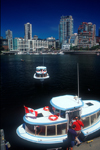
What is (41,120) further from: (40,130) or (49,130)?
(49,130)

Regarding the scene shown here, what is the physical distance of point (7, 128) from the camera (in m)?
17.6

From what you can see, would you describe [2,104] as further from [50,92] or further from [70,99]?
[70,99]

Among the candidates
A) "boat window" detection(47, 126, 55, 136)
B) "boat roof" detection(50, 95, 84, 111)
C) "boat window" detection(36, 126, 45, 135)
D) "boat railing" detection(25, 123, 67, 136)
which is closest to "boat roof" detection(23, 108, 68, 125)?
"boat railing" detection(25, 123, 67, 136)

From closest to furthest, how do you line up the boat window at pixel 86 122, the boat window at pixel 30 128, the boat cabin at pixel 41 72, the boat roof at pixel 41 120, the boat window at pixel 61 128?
the boat roof at pixel 41 120 → the boat window at pixel 61 128 → the boat window at pixel 30 128 → the boat window at pixel 86 122 → the boat cabin at pixel 41 72

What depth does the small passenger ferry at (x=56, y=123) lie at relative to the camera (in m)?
12.9

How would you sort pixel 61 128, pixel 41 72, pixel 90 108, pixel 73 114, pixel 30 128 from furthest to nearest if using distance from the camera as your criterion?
pixel 41 72
pixel 90 108
pixel 30 128
pixel 73 114
pixel 61 128

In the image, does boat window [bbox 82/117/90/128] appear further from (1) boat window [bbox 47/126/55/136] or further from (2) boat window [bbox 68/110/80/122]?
(1) boat window [bbox 47/126/55/136]

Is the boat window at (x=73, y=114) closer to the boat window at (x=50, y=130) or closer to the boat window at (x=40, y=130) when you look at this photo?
the boat window at (x=50, y=130)

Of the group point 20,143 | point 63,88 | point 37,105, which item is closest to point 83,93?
point 63,88

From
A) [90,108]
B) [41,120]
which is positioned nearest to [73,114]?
[90,108]

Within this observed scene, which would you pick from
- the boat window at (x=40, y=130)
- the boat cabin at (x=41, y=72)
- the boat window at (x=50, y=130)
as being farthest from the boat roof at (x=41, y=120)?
the boat cabin at (x=41, y=72)

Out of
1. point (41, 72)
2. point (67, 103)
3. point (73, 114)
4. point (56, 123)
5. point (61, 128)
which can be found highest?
point (41, 72)

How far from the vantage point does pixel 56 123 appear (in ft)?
42.1

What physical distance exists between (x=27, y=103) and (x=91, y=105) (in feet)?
42.2
